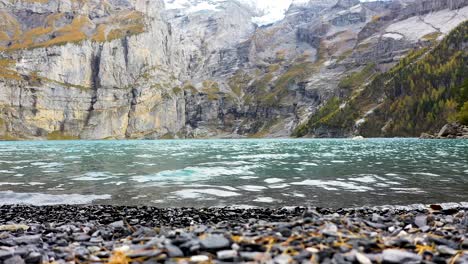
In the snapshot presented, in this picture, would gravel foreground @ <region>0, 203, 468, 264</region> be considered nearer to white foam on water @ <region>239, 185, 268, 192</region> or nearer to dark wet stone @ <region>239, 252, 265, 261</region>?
dark wet stone @ <region>239, 252, 265, 261</region>

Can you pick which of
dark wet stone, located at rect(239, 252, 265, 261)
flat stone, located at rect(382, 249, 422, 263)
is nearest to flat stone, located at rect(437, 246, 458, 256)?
flat stone, located at rect(382, 249, 422, 263)

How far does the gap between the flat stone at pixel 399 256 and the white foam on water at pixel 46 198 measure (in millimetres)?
18373

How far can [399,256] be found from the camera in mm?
7059

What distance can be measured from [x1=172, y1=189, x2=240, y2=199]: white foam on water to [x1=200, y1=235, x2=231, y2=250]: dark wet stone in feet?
48.2

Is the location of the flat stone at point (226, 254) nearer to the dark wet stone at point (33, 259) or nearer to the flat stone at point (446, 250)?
the dark wet stone at point (33, 259)

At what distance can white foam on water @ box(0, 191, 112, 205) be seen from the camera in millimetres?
21828

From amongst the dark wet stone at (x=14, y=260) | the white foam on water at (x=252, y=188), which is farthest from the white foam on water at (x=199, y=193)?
the dark wet stone at (x=14, y=260)

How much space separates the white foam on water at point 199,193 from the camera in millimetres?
23078

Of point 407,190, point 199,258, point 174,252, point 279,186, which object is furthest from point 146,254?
point 407,190

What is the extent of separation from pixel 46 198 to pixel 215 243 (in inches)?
741

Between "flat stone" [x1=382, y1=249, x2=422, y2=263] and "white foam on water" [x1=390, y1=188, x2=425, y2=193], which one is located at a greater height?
"flat stone" [x1=382, y1=249, x2=422, y2=263]

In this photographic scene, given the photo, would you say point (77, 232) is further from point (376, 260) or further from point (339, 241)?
point (376, 260)

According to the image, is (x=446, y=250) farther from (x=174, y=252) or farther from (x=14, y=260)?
(x=14, y=260)

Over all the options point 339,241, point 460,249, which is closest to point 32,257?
point 339,241
